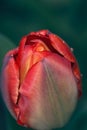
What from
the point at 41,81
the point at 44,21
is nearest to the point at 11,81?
the point at 41,81

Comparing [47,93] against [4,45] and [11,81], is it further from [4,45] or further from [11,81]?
[4,45]

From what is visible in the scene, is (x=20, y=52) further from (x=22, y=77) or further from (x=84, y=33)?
(x=84, y=33)

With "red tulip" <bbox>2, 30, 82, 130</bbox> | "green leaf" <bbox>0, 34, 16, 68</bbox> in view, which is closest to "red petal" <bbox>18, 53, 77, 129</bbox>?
"red tulip" <bbox>2, 30, 82, 130</bbox>

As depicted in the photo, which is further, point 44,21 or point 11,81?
point 44,21

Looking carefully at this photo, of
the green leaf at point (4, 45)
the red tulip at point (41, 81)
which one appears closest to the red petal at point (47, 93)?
the red tulip at point (41, 81)

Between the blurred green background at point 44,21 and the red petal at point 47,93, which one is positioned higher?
the blurred green background at point 44,21

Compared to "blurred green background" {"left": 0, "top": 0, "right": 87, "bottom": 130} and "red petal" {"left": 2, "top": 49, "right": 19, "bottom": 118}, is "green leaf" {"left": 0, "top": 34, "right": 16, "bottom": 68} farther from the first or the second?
"red petal" {"left": 2, "top": 49, "right": 19, "bottom": 118}

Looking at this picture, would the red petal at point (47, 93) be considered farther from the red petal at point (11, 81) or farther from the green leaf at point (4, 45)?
the green leaf at point (4, 45)
